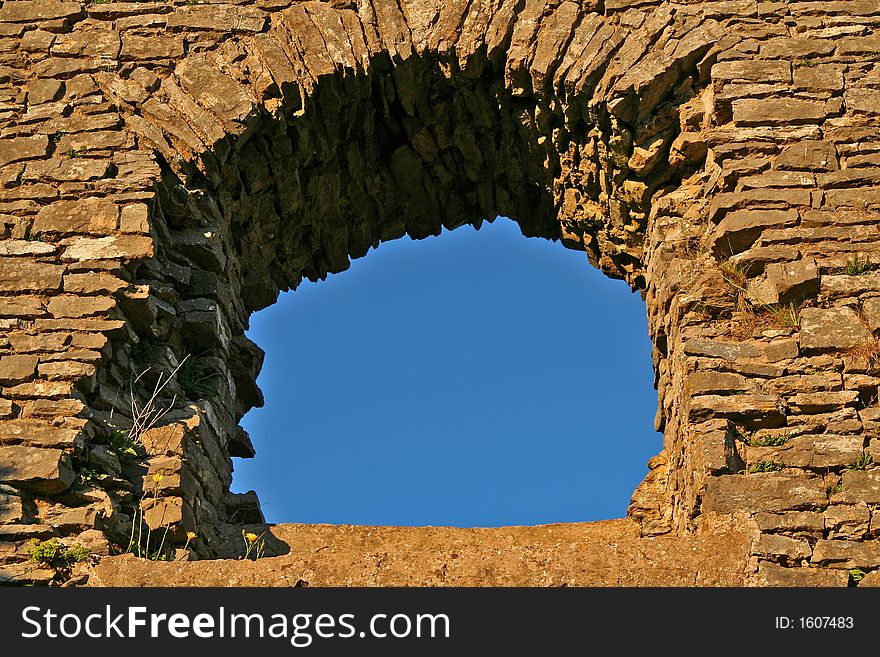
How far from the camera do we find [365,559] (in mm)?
5695

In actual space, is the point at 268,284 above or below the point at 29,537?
above

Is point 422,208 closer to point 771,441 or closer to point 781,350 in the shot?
point 781,350

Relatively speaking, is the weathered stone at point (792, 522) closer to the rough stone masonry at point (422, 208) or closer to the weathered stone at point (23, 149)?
the rough stone masonry at point (422, 208)

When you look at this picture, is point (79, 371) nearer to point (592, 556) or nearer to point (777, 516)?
point (592, 556)

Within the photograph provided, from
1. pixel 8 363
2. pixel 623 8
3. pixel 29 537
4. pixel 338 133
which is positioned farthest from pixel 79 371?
pixel 623 8

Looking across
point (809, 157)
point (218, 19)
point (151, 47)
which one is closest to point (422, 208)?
point (218, 19)

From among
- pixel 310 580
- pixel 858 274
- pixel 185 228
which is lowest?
pixel 310 580

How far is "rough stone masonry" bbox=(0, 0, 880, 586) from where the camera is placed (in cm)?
621

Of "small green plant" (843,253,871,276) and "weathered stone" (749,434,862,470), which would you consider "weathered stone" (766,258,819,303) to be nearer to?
"small green plant" (843,253,871,276)

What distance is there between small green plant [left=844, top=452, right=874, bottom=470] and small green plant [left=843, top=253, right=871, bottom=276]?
1023mm

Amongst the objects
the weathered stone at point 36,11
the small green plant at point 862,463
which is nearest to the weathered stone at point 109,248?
the weathered stone at point 36,11

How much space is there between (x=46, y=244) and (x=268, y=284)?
1509 millimetres

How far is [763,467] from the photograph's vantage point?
610 centimetres

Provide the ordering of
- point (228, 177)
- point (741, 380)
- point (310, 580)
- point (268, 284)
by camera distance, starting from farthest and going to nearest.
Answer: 1. point (268, 284)
2. point (228, 177)
3. point (741, 380)
4. point (310, 580)
